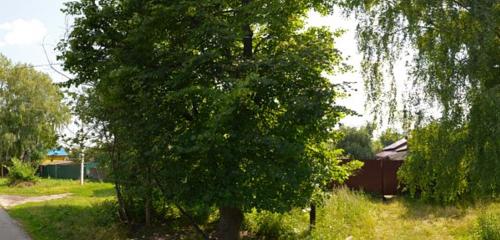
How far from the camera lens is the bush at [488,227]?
9.22 m

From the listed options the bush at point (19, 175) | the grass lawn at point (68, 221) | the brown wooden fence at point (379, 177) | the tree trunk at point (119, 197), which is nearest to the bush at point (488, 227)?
the brown wooden fence at point (379, 177)

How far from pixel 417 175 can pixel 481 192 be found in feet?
3.49

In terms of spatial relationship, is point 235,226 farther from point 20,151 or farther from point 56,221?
point 20,151

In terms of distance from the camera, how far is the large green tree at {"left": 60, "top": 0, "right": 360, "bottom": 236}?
780 centimetres

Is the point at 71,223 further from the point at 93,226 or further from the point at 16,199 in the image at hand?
the point at 16,199

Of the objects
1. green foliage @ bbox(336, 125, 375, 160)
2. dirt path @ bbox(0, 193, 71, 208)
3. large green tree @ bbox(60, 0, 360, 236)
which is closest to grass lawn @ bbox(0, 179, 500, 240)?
large green tree @ bbox(60, 0, 360, 236)

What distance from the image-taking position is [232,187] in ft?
25.8

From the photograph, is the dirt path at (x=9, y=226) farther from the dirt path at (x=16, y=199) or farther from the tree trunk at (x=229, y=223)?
the tree trunk at (x=229, y=223)

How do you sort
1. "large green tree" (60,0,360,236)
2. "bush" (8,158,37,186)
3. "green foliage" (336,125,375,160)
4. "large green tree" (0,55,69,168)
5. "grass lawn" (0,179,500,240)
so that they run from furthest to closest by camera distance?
"green foliage" (336,125,375,160), "large green tree" (0,55,69,168), "bush" (8,158,37,186), "grass lawn" (0,179,500,240), "large green tree" (60,0,360,236)

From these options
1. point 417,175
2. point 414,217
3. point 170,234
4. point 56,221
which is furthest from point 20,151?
point 417,175

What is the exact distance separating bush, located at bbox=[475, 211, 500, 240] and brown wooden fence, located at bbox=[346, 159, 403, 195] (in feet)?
24.1

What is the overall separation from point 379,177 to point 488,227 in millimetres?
8235

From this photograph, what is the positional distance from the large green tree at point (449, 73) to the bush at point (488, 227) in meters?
1.66

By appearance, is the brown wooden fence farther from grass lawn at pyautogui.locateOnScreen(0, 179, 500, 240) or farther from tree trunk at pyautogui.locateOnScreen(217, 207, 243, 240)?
tree trunk at pyautogui.locateOnScreen(217, 207, 243, 240)
